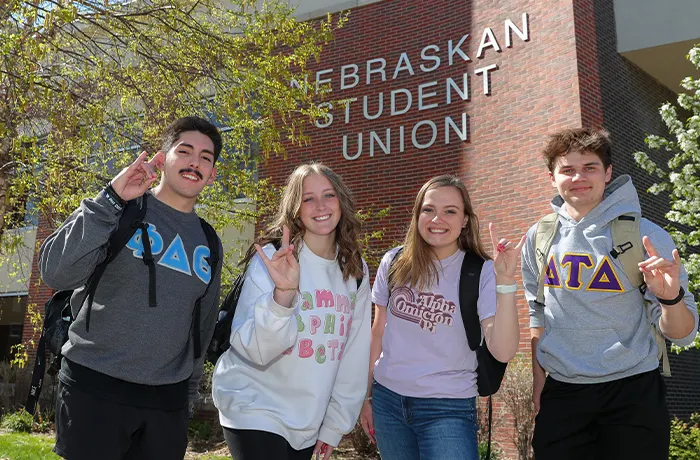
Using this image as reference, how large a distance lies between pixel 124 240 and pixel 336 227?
104cm

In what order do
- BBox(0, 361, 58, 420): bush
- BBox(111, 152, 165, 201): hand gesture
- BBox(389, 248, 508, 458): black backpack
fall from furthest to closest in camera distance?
BBox(0, 361, 58, 420): bush, BBox(389, 248, 508, 458): black backpack, BBox(111, 152, 165, 201): hand gesture

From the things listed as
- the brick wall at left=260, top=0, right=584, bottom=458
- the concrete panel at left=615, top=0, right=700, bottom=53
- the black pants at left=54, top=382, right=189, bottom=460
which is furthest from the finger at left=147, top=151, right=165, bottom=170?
the concrete panel at left=615, top=0, right=700, bottom=53

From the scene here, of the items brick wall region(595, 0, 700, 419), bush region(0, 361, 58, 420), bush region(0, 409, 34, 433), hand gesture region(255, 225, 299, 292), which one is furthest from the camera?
bush region(0, 361, 58, 420)

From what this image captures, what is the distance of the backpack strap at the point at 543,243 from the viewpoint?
10.8 ft

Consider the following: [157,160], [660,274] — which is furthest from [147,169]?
[660,274]

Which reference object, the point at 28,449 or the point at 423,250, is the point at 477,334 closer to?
the point at 423,250

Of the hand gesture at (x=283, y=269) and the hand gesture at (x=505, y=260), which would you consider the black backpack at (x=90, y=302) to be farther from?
the hand gesture at (x=505, y=260)

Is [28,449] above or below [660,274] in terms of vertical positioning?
below

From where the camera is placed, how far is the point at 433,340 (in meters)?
3.14

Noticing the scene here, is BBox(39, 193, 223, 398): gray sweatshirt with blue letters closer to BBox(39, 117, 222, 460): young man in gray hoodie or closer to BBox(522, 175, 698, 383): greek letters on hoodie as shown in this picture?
BBox(39, 117, 222, 460): young man in gray hoodie

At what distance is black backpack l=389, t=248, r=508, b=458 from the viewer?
10.0 ft

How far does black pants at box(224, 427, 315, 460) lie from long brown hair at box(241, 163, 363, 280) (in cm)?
84

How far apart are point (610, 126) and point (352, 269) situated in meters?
8.43

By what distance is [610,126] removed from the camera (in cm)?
1019
